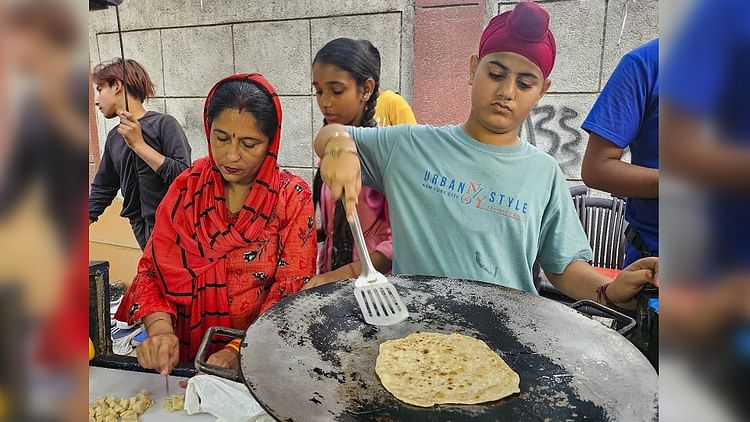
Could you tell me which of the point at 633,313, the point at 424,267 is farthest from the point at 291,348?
the point at 633,313

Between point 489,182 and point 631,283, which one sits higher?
point 489,182

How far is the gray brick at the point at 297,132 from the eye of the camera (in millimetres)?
3693

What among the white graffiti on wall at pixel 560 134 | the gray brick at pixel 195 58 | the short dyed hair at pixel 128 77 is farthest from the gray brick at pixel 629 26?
the short dyed hair at pixel 128 77

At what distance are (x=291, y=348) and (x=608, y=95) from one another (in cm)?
123

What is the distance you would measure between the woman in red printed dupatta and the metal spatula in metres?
0.45

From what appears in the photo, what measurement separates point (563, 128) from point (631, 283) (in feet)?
7.10

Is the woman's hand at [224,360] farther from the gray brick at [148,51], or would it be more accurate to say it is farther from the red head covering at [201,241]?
the gray brick at [148,51]

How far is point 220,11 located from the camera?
3797 mm

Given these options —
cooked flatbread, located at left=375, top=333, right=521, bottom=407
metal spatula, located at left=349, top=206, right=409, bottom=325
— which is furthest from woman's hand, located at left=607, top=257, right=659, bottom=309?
metal spatula, located at left=349, top=206, right=409, bottom=325

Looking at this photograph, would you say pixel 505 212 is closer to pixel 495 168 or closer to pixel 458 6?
pixel 495 168

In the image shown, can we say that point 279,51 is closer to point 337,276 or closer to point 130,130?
point 130,130

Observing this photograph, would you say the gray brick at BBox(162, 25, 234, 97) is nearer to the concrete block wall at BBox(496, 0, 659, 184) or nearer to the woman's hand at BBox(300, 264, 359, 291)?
the concrete block wall at BBox(496, 0, 659, 184)

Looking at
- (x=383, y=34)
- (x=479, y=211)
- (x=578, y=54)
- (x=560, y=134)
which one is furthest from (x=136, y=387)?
(x=578, y=54)

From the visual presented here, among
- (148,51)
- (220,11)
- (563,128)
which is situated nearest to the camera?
(563,128)
